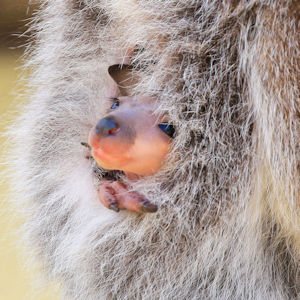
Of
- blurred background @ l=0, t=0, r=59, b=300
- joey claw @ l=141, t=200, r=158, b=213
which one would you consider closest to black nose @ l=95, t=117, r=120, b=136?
joey claw @ l=141, t=200, r=158, b=213

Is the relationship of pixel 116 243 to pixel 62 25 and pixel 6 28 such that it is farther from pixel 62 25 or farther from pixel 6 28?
pixel 6 28

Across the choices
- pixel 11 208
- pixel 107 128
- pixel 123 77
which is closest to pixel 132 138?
A: pixel 107 128

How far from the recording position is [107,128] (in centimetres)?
55

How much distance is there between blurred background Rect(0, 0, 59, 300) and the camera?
0.98m

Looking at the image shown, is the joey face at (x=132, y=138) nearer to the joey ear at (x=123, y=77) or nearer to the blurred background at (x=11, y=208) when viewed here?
the joey ear at (x=123, y=77)

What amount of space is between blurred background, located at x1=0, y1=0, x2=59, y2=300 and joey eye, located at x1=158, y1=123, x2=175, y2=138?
42 centimetres

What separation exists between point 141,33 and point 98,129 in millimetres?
162

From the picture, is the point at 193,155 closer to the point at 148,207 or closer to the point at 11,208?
the point at 148,207

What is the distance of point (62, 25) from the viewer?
787 mm

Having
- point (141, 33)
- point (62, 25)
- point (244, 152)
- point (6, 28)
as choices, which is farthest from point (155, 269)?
point (6, 28)

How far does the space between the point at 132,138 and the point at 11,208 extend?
44 cm

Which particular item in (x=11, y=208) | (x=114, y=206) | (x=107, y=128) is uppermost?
(x=107, y=128)

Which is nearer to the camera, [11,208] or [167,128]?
[167,128]

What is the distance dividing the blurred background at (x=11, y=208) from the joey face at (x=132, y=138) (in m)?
0.40
